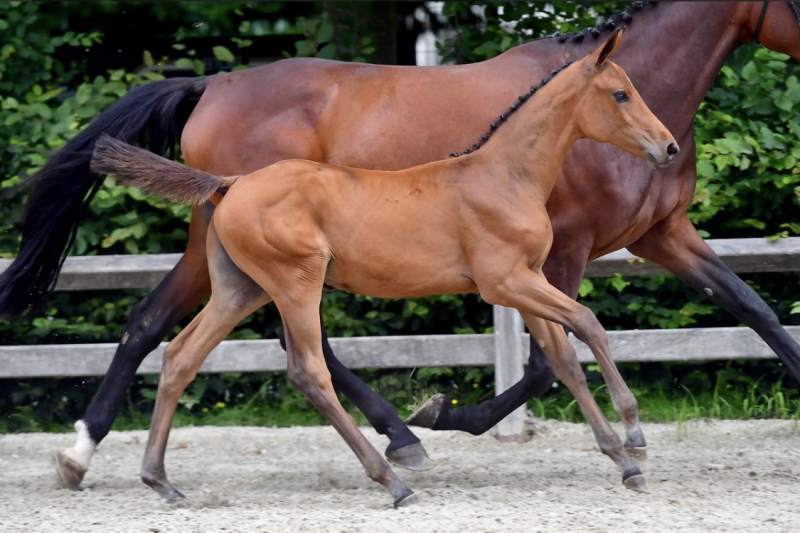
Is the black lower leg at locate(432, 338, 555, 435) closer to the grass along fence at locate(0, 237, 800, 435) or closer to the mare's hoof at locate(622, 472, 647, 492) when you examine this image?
the mare's hoof at locate(622, 472, 647, 492)

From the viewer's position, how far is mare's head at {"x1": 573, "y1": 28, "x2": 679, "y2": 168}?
384 centimetres

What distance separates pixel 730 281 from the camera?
467cm

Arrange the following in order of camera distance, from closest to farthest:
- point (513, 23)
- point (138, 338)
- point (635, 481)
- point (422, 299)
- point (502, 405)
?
1. point (635, 481)
2. point (502, 405)
3. point (138, 338)
4. point (422, 299)
5. point (513, 23)

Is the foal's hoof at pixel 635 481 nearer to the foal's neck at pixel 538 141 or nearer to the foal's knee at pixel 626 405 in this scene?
the foal's knee at pixel 626 405

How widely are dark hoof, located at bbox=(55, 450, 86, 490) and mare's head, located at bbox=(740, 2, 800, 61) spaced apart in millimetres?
3368

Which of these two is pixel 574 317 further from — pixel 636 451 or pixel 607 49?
pixel 607 49

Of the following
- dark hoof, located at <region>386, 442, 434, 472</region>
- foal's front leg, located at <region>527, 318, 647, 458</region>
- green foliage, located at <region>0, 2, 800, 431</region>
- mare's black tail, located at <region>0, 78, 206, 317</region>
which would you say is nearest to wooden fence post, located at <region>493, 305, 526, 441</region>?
green foliage, located at <region>0, 2, 800, 431</region>

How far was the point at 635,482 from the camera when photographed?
393 cm

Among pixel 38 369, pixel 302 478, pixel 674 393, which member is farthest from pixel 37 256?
pixel 674 393

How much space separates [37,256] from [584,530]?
281 cm

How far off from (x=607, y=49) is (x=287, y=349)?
64.5 inches

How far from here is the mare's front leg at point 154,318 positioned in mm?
4711

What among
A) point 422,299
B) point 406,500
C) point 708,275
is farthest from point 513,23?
point 406,500

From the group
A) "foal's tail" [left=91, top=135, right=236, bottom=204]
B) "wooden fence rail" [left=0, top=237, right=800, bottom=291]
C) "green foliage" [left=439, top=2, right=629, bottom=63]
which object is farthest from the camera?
"green foliage" [left=439, top=2, right=629, bottom=63]
